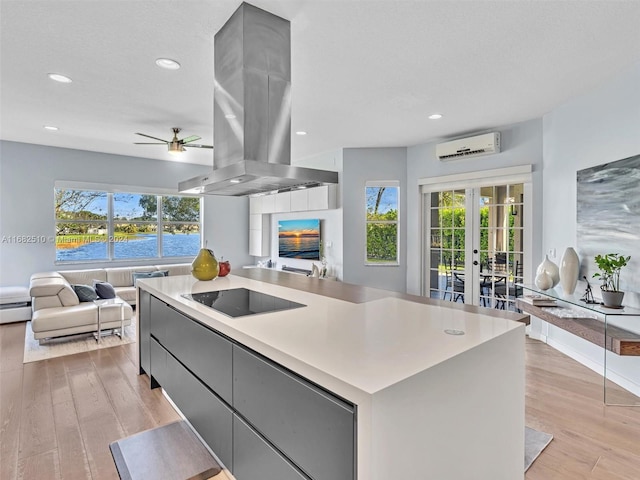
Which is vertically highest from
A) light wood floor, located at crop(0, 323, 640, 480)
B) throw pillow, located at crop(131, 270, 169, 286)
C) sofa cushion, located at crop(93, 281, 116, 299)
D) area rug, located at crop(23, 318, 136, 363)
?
throw pillow, located at crop(131, 270, 169, 286)

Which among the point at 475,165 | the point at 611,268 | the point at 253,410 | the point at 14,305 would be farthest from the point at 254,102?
the point at 14,305

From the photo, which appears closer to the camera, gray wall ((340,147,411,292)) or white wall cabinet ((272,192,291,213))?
gray wall ((340,147,411,292))

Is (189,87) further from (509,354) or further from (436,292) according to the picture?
(436,292)

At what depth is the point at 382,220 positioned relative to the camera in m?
5.72

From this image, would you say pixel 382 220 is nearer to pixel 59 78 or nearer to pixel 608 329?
pixel 608 329

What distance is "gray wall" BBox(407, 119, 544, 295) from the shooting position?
4.18 m

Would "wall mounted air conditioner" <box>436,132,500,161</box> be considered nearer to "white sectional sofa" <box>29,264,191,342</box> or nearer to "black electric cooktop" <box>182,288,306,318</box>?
"black electric cooktop" <box>182,288,306,318</box>

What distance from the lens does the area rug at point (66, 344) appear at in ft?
12.3

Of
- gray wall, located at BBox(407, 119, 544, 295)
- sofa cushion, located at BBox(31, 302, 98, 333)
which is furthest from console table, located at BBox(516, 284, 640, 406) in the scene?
sofa cushion, located at BBox(31, 302, 98, 333)

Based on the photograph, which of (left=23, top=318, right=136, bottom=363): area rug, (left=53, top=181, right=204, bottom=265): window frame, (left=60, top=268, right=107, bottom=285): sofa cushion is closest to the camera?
(left=23, top=318, right=136, bottom=363): area rug

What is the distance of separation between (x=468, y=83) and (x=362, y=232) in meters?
2.90

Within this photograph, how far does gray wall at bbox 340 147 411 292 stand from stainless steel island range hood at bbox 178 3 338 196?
3324 millimetres

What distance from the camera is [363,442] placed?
957 mm

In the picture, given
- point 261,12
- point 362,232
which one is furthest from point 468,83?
point 362,232
